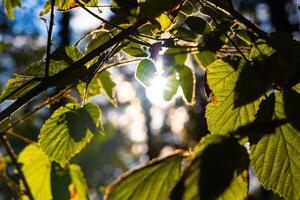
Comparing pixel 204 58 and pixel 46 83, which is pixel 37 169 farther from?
pixel 46 83

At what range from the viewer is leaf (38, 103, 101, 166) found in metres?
0.94

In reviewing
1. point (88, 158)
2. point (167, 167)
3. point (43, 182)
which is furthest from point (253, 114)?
point (88, 158)

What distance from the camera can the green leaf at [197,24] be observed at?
0.83 meters

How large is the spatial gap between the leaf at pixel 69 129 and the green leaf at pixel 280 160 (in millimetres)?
366

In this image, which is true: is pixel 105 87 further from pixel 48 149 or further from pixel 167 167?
pixel 167 167

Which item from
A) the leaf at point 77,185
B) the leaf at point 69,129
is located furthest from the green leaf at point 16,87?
the leaf at point 77,185

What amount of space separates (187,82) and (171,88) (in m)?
0.05

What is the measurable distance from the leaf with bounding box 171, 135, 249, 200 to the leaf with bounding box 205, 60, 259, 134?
0.99ft

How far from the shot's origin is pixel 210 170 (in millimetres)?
453

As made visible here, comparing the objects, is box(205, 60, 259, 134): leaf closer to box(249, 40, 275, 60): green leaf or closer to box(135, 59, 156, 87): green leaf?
box(249, 40, 275, 60): green leaf

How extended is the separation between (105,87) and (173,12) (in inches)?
17.4

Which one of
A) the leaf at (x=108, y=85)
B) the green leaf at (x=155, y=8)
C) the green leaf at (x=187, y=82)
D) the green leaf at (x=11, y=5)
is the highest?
the green leaf at (x=11, y=5)

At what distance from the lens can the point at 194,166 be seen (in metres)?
0.46

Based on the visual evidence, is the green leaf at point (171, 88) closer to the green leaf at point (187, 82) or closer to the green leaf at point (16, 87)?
the green leaf at point (187, 82)
